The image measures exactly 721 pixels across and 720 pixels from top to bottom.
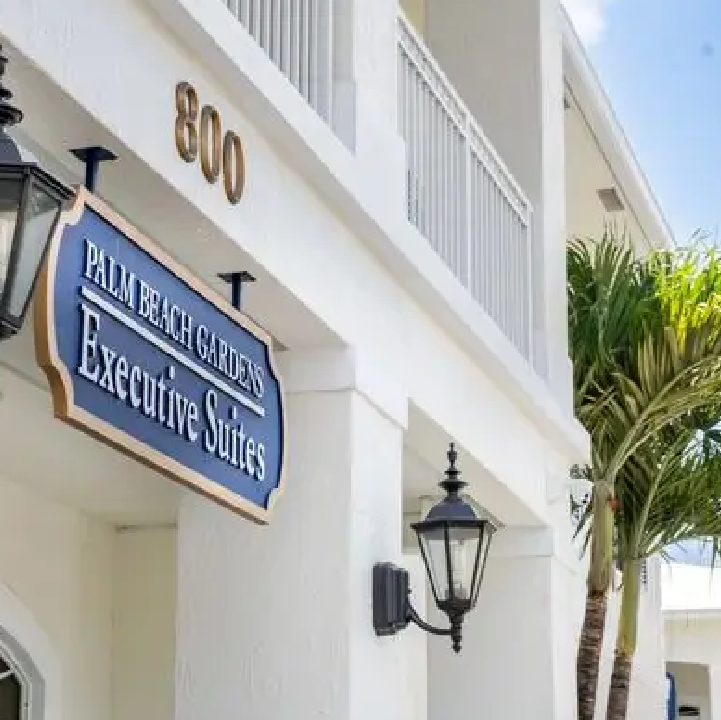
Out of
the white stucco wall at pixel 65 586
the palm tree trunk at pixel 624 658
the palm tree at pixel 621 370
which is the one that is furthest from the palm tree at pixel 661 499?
the white stucco wall at pixel 65 586

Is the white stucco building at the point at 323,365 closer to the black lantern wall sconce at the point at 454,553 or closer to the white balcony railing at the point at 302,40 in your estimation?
the white balcony railing at the point at 302,40

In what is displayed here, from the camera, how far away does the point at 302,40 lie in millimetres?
5961

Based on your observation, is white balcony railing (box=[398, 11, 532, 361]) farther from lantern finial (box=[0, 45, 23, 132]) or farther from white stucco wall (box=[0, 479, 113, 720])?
lantern finial (box=[0, 45, 23, 132])

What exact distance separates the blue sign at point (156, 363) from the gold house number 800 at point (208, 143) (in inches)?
12.4

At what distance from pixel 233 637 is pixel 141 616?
255cm

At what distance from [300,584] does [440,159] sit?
2.54m

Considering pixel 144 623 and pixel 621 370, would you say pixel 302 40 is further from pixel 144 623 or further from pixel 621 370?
pixel 621 370

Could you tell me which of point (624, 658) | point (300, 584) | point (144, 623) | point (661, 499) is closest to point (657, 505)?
point (661, 499)

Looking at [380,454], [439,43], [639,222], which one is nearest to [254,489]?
[380,454]

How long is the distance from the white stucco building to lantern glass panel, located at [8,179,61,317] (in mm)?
518

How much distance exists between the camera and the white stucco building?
4.63 meters

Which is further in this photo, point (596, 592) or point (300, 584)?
point (596, 592)

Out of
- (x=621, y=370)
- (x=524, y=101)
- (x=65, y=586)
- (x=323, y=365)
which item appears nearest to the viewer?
(x=323, y=365)

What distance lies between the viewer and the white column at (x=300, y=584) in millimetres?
5578
